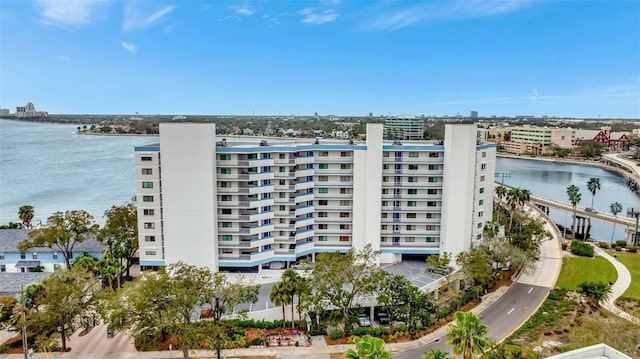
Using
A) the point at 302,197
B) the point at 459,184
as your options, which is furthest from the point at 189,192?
the point at 459,184

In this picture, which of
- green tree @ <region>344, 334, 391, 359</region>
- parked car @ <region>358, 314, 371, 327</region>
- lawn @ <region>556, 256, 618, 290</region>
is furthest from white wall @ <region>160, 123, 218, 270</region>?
lawn @ <region>556, 256, 618, 290</region>

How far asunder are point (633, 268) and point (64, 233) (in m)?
60.7

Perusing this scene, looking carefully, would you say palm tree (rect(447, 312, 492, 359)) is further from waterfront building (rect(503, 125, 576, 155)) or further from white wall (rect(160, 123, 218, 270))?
waterfront building (rect(503, 125, 576, 155))

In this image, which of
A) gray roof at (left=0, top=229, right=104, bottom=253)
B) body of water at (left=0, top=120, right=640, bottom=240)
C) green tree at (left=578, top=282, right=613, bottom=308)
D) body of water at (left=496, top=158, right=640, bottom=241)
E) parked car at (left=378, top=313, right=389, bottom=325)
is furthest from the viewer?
body of water at (left=0, top=120, right=640, bottom=240)

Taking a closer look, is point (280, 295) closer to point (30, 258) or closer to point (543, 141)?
point (30, 258)

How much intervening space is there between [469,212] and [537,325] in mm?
13223

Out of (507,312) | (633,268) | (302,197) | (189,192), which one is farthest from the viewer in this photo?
Result: (633,268)

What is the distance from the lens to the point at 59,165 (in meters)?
132

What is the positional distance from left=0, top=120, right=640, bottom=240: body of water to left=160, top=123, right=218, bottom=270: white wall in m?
37.2

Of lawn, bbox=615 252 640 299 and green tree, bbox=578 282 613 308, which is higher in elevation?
green tree, bbox=578 282 613 308

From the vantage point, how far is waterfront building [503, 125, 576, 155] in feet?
572

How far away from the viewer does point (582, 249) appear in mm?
53531

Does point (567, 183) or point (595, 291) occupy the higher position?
point (595, 291)

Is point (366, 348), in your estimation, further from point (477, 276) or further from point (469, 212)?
point (469, 212)
